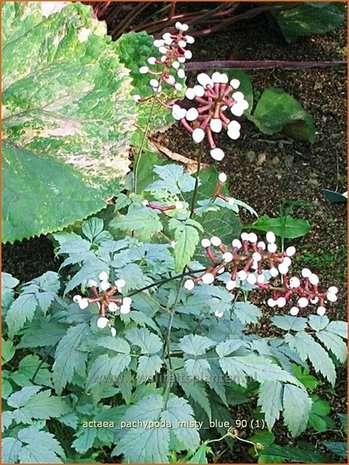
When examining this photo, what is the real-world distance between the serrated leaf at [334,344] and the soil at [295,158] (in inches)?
17.7

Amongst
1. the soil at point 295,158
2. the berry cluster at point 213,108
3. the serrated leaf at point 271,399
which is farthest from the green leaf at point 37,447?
the soil at point 295,158

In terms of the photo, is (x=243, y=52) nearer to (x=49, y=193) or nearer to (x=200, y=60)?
(x=200, y=60)

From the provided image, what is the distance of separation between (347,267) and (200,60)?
2.71 feet

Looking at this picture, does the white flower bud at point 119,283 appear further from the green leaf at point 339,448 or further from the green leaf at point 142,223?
the green leaf at point 339,448

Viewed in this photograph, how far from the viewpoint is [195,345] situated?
130cm

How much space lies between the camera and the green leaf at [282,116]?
225cm

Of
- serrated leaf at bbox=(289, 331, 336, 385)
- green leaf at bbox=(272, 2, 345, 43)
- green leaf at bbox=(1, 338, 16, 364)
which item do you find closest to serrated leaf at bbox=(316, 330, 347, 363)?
serrated leaf at bbox=(289, 331, 336, 385)

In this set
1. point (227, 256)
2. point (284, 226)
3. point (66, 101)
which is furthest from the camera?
point (284, 226)

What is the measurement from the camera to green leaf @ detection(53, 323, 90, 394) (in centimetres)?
133

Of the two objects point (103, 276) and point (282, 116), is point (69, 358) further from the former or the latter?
point (282, 116)

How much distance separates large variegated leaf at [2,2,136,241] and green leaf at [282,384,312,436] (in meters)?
0.62

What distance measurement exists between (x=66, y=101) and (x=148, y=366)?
2.56 ft

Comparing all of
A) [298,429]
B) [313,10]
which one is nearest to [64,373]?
[298,429]

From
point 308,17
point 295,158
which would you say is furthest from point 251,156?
point 308,17
